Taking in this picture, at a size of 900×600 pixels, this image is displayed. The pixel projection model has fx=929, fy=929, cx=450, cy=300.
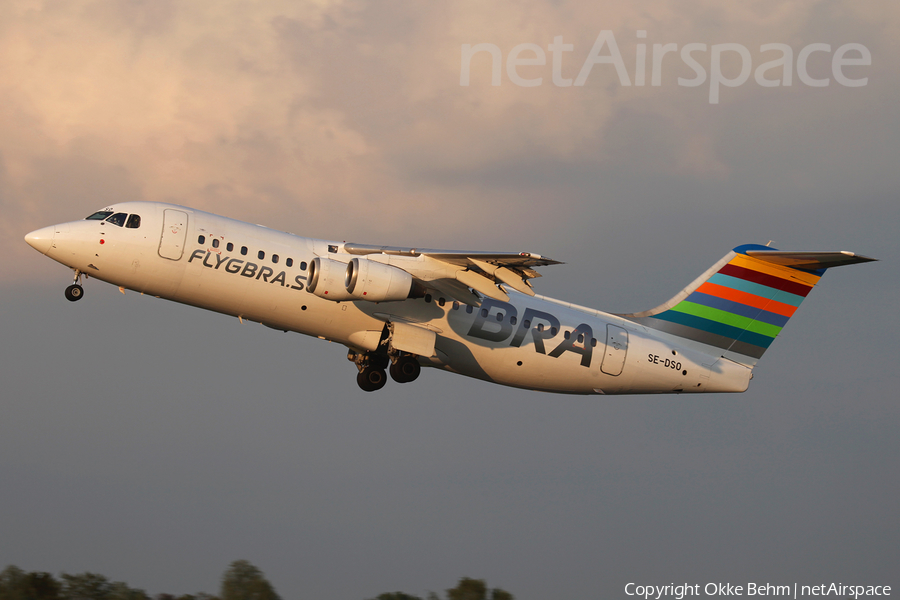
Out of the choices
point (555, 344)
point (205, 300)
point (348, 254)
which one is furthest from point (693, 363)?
point (205, 300)

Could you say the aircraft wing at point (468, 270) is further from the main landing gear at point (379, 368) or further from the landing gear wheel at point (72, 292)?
the landing gear wheel at point (72, 292)

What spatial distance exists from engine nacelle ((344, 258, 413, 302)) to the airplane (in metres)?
0.03

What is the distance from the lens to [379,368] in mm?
23906

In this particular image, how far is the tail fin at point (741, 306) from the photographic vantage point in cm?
2562

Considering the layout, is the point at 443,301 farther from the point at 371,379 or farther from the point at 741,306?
the point at 741,306

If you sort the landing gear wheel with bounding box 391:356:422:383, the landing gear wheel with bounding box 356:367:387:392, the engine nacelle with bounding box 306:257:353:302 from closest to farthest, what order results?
the engine nacelle with bounding box 306:257:353:302 → the landing gear wheel with bounding box 391:356:422:383 → the landing gear wheel with bounding box 356:367:387:392

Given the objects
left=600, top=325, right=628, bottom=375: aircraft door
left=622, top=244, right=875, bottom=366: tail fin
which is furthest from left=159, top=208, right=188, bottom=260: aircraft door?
left=622, top=244, right=875, bottom=366: tail fin

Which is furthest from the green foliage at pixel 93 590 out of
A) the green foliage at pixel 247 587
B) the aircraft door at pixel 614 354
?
the aircraft door at pixel 614 354

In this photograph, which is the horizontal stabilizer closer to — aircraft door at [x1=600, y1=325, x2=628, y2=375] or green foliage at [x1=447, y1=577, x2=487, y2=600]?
aircraft door at [x1=600, y1=325, x2=628, y2=375]

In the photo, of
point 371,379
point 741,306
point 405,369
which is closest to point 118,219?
point 371,379

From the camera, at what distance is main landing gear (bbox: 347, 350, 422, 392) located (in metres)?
23.1

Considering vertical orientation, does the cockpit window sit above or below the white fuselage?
above

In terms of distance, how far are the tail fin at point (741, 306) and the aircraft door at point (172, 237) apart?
12055mm

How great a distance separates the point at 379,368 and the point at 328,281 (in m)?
3.90
